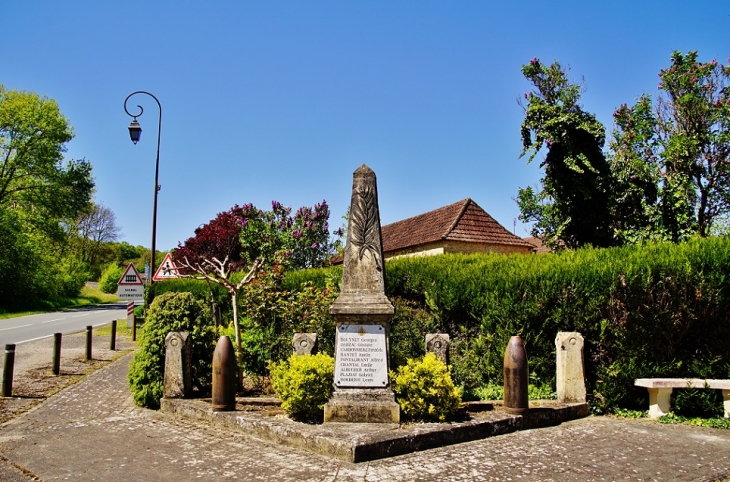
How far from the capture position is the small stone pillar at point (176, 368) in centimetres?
825

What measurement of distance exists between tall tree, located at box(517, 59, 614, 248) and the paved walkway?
37.6 ft

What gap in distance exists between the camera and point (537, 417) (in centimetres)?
732

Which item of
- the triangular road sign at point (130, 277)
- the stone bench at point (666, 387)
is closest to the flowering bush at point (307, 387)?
the stone bench at point (666, 387)

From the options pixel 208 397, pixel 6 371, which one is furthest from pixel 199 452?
pixel 6 371

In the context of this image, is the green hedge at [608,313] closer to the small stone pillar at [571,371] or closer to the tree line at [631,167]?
the small stone pillar at [571,371]

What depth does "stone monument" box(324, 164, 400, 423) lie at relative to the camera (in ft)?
22.4

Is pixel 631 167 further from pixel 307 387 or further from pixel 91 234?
pixel 91 234

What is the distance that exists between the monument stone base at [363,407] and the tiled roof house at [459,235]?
15.5 m

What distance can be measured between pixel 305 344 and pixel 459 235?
1514 centimetres

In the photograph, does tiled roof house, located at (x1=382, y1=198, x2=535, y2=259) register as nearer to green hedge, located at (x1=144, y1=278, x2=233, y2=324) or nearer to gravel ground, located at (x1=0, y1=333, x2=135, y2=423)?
green hedge, located at (x1=144, y1=278, x2=233, y2=324)

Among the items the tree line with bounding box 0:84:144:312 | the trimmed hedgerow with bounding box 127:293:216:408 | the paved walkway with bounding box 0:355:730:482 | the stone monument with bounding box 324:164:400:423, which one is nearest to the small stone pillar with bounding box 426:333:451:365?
the stone monument with bounding box 324:164:400:423

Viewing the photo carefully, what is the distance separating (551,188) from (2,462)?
54.8ft

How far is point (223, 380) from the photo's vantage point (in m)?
7.39

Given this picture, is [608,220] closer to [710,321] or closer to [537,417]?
[710,321]
